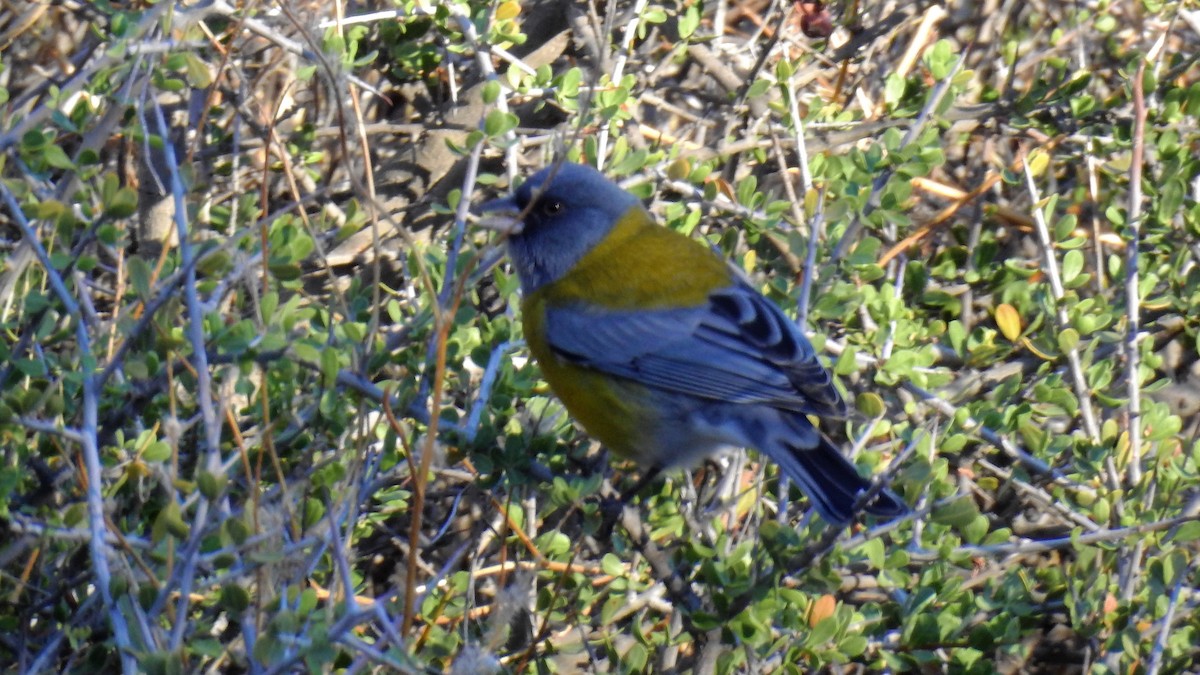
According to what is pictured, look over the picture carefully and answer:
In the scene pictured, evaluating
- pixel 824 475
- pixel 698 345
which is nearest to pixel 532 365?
pixel 698 345

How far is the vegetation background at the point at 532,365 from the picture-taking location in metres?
2.58

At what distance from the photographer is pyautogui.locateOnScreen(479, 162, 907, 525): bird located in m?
3.50

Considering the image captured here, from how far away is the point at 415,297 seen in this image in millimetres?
3648

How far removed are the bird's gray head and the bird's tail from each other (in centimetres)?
96

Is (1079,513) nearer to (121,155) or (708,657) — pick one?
(708,657)

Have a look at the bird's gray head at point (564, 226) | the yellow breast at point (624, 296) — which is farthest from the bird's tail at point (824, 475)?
the bird's gray head at point (564, 226)

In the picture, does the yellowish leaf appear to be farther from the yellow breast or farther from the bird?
the yellow breast

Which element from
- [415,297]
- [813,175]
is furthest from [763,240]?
[415,297]

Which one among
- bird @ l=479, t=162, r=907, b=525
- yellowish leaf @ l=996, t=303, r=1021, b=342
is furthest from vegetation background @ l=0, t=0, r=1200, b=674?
bird @ l=479, t=162, r=907, b=525

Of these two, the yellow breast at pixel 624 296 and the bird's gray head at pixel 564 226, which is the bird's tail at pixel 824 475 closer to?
the yellow breast at pixel 624 296

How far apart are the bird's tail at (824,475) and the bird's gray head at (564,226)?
96 centimetres

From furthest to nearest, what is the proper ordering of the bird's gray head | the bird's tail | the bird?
the bird's gray head
the bird
the bird's tail

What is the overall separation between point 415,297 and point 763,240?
1.24 metres

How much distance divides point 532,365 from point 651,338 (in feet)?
1.32
